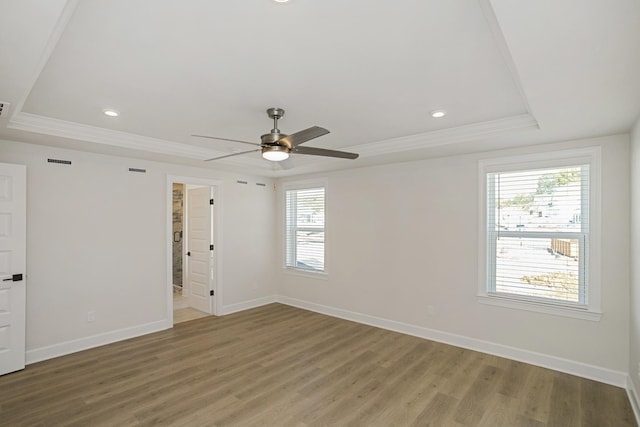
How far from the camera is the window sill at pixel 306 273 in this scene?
5758mm

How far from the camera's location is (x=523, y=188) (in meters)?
3.78

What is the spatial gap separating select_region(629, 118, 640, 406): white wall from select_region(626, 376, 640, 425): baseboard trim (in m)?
0.02

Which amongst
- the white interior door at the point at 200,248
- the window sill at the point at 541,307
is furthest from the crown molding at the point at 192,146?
the window sill at the point at 541,307

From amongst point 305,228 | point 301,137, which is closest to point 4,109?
point 301,137

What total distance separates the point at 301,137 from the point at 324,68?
559 millimetres

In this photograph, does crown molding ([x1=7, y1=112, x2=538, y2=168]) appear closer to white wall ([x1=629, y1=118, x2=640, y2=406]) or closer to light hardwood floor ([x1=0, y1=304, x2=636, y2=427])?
white wall ([x1=629, y1=118, x2=640, y2=406])

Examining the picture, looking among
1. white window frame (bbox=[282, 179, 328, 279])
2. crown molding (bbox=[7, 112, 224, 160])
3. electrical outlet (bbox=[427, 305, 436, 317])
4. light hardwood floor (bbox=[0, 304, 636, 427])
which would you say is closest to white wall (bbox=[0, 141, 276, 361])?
light hardwood floor (bbox=[0, 304, 636, 427])

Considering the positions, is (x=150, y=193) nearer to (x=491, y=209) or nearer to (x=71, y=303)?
(x=71, y=303)

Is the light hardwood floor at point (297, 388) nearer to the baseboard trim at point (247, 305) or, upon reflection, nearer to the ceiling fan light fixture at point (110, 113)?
the baseboard trim at point (247, 305)

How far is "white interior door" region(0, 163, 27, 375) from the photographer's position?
3.39 metres

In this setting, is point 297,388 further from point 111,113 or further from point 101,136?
point 101,136

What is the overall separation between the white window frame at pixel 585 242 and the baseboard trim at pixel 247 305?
3772mm

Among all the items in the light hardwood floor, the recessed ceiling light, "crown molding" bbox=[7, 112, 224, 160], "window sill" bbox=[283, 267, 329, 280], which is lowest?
the light hardwood floor

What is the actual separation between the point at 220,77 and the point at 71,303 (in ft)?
11.4
